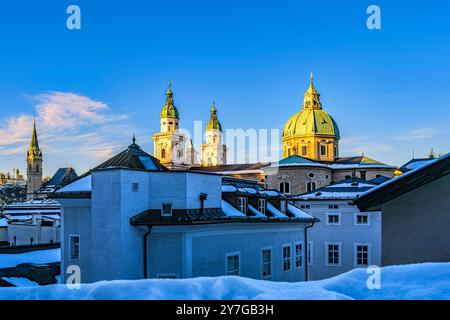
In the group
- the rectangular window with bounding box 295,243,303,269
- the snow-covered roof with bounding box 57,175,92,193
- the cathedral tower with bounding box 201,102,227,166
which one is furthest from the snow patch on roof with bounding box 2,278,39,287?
the cathedral tower with bounding box 201,102,227,166

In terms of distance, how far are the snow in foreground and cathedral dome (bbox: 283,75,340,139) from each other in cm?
7140

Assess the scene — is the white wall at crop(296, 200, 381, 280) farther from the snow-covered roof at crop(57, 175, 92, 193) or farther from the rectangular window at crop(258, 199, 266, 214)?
the snow-covered roof at crop(57, 175, 92, 193)

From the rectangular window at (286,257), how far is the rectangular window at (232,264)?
369cm

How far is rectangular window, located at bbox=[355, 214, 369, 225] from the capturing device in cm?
2656

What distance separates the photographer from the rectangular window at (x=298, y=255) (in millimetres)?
19294

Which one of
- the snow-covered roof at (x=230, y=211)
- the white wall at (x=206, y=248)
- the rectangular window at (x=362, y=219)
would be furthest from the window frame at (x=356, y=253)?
the snow-covered roof at (x=230, y=211)

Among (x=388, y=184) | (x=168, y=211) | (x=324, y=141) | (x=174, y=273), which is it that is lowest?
(x=174, y=273)

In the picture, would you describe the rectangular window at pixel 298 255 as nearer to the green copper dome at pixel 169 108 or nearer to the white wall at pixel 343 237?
the white wall at pixel 343 237

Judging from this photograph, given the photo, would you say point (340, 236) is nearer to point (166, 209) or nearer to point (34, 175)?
point (166, 209)

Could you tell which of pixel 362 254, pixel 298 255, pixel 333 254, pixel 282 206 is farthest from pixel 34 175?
pixel 298 255

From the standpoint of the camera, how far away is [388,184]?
7.41 metres

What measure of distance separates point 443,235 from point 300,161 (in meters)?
52.6
